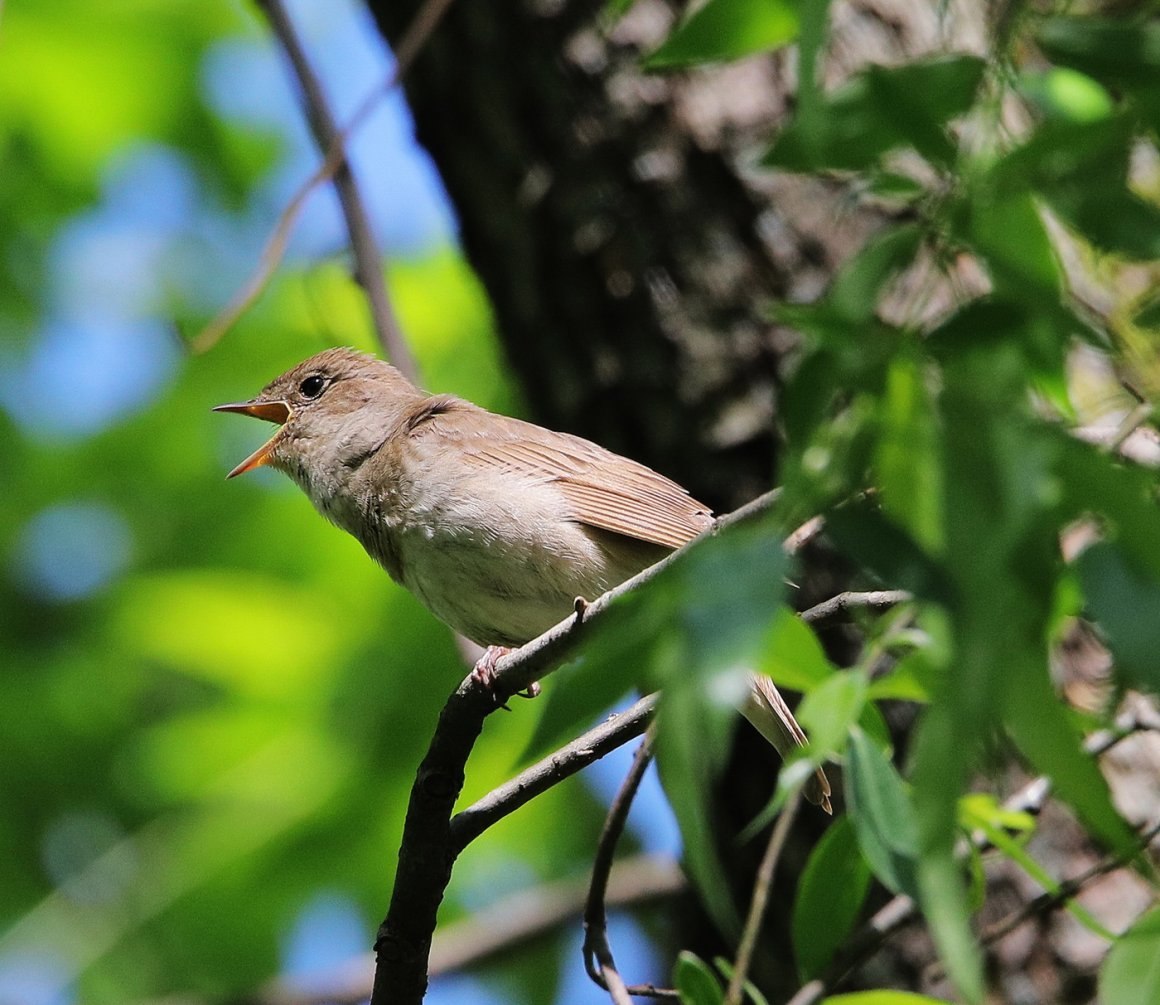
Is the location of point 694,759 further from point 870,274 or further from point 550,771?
point 550,771

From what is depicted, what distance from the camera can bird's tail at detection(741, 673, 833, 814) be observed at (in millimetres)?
4207

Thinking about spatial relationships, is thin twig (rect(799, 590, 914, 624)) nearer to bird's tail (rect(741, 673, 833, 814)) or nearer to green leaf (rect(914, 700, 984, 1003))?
green leaf (rect(914, 700, 984, 1003))

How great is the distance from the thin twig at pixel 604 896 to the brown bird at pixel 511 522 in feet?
2.56

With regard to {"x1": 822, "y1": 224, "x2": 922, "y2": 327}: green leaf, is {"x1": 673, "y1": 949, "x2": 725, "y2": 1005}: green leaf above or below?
below

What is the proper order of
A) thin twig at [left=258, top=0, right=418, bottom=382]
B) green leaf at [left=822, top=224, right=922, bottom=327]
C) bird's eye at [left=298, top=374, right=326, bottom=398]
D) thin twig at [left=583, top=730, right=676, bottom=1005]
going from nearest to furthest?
green leaf at [left=822, top=224, right=922, bottom=327] < thin twig at [left=583, top=730, right=676, bottom=1005] < thin twig at [left=258, top=0, right=418, bottom=382] < bird's eye at [left=298, top=374, right=326, bottom=398]

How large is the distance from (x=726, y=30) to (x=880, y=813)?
3.96 feet

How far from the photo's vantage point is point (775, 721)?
443 centimetres

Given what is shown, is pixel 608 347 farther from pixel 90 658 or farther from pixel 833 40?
pixel 90 658

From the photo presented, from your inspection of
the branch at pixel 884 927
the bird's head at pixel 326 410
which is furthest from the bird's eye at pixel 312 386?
the branch at pixel 884 927

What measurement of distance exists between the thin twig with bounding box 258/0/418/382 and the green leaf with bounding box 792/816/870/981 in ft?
9.53

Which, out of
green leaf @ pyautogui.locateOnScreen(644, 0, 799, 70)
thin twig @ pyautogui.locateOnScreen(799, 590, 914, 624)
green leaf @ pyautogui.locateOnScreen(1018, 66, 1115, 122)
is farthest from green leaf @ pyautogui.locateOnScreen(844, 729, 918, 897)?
green leaf @ pyautogui.locateOnScreen(644, 0, 799, 70)

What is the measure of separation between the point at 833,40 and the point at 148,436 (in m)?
3.54

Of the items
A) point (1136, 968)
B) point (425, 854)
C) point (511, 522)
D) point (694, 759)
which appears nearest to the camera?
point (694, 759)

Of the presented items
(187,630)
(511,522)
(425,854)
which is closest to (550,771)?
(425,854)
